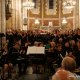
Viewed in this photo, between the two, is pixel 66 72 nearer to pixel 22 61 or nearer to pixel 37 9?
pixel 22 61

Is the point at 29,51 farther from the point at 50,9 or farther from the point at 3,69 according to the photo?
the point at 50,9

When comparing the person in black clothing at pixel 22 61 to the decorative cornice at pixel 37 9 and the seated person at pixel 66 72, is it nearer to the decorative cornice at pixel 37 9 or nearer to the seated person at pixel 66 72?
the seated person at pixel 66 72

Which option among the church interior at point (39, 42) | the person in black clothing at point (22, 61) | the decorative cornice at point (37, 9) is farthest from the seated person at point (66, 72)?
the decorative cornice at point (37, 9)

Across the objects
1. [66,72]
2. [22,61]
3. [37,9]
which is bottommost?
[22,61]

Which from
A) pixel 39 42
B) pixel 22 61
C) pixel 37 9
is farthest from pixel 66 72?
pixel 37 9

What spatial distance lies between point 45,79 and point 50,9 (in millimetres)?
32224

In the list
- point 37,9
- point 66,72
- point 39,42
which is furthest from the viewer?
point 37,9

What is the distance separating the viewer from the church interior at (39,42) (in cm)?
1233

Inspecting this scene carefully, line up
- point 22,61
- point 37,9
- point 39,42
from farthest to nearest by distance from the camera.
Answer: point 37,9
point 39,42
point 22,61

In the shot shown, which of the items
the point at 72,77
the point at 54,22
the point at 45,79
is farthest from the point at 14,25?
the point at 72,77

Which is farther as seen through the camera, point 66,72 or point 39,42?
point 39,42

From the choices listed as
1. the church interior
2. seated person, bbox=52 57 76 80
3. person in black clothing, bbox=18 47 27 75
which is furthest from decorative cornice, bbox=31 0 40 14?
seated person, bbox=52 57 76 80

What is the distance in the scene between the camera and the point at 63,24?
4166 cm

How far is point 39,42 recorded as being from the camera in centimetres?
1529
